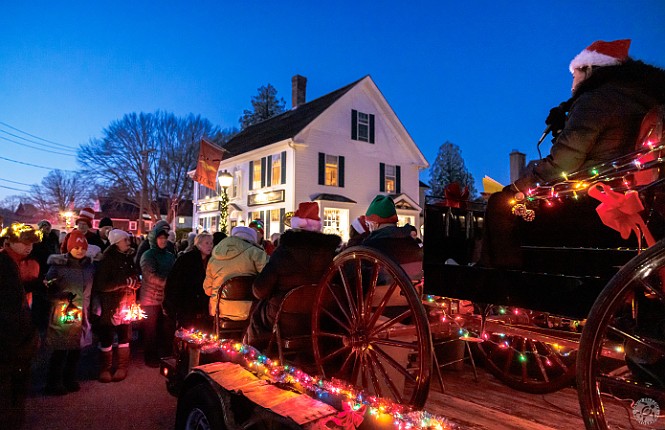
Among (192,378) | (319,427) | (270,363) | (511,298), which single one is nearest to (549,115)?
(511,298)

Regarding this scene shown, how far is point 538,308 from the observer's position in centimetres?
228

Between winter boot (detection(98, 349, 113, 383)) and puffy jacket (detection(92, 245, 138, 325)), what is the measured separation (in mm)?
436

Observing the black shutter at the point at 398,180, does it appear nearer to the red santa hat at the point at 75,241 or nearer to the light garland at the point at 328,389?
the red santa hat at the point at 75,241

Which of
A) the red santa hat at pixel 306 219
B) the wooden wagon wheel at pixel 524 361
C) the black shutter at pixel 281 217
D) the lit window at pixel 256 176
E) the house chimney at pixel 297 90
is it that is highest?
the house chimney at pixel 297 90

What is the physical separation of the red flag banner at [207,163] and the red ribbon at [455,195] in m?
10.2

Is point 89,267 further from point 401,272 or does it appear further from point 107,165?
point 107,165

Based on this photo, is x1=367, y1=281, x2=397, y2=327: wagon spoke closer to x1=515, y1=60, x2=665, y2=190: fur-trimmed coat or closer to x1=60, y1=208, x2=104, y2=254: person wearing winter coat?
x1=515, y1=60, x2=665, y2=190: fur-trimmed coat

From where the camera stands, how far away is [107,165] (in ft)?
Result: 116

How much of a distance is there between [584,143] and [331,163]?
68.8 ft

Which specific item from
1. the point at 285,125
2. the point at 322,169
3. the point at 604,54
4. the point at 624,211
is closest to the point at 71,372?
the point at 624,211

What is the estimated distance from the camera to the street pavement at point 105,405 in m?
4.63

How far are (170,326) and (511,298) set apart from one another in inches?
238

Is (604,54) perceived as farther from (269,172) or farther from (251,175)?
(251,175)

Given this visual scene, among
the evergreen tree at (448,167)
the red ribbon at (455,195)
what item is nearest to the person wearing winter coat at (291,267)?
the red ribbon at (455,195)
